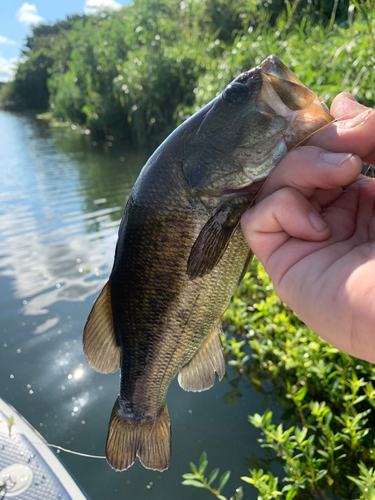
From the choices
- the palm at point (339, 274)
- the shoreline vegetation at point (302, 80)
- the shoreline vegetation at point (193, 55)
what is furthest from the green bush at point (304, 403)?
the shoreline vegetation at point (193, 55)

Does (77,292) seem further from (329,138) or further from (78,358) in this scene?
(329,138)

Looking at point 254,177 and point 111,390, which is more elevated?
point 254,177

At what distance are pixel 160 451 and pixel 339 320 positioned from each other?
4.12 feet

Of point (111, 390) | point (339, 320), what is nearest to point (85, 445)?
point (111, 390)

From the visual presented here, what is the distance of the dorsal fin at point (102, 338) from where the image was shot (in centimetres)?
176

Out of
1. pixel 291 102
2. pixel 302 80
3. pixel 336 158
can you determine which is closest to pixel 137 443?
pixel 336 158

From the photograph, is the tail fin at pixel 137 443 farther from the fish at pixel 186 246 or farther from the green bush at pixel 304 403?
the green bush at pixel 304 403

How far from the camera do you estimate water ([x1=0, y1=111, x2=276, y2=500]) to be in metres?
2.88

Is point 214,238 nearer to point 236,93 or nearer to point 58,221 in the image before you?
point 236,93

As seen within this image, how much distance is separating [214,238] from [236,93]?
1.94ft

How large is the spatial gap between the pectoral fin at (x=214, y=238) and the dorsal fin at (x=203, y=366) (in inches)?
19.3

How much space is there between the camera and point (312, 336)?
3.07 metres

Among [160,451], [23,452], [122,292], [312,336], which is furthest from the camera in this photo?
[312,336]

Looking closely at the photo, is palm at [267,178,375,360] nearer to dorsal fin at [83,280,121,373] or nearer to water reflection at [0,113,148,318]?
dorsal fin at [83,280,121,373]
